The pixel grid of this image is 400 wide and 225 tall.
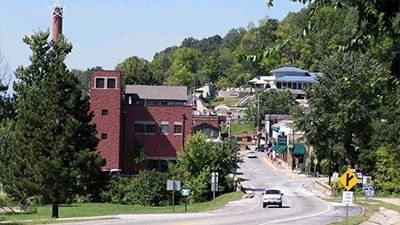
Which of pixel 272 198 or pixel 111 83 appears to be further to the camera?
pixel 111 83

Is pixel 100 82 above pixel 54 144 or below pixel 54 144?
above

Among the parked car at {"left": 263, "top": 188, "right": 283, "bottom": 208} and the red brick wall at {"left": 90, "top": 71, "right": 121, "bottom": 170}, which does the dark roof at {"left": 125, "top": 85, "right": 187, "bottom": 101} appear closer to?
the red brick wall at {"left": 90, "top": 71, "right": 121, "bottom": 170}

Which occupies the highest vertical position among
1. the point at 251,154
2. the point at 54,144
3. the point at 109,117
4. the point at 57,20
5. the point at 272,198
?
the point at 57,20

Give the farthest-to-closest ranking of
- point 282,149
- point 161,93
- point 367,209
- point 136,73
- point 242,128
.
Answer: point 242,128, point 136,73, point 282,149, point 161,93, point 367,209

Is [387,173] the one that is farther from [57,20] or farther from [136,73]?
[136,73]

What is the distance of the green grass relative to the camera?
6078 inches

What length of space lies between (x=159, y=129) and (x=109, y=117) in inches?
253

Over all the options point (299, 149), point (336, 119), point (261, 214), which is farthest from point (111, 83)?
point (261, 214)

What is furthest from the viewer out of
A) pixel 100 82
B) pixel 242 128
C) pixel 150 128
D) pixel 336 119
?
pixel 242 128

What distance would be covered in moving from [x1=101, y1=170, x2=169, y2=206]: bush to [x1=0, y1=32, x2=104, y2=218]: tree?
15.9 m

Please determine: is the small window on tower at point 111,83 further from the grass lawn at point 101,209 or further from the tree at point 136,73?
the tree at point 136,73

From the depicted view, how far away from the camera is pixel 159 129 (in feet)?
289

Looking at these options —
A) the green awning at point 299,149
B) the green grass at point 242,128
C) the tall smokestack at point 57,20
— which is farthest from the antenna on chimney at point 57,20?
the green grass at point 242,128

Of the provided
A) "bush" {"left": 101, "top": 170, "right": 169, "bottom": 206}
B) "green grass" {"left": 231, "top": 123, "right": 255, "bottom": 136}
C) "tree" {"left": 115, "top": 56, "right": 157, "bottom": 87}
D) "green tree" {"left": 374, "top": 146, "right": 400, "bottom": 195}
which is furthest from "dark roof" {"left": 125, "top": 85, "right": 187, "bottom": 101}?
"green grass" {"left": 231, "top": 123, "right": 255, "bottom": 136}
